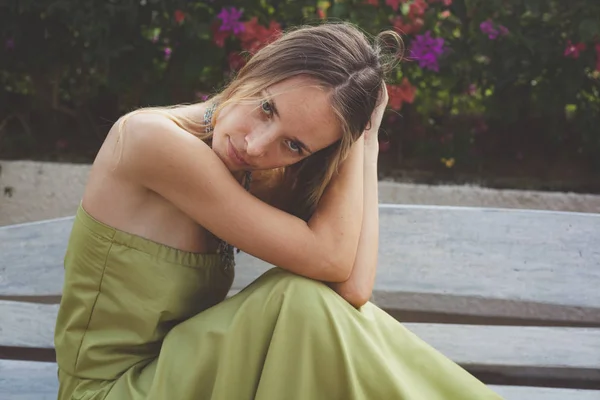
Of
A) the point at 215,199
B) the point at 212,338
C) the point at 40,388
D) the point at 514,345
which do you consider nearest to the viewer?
the point at 212,338

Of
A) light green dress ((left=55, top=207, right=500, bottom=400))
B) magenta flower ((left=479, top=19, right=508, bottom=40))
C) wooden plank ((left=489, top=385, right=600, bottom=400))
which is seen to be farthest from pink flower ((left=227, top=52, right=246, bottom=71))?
wooden plank ((left=489, top=385, right=600, bottom=400))

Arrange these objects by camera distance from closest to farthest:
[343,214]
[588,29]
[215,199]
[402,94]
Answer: [215,199] → [343,214] → [588,29] → [402,94]

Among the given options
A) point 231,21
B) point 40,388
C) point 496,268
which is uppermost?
point 231,21

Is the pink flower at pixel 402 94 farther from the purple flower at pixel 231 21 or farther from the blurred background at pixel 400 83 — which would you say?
the purple flower at pixel 231 21

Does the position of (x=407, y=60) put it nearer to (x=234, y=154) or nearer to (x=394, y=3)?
(x=394, y=3)

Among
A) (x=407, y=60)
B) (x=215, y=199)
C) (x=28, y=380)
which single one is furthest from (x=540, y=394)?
(x=28, y=380)

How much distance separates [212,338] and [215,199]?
0.29 meters

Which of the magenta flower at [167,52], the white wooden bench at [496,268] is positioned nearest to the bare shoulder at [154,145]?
the white wooden bench at [496,268]

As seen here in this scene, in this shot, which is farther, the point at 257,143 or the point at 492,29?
the point at 492,29

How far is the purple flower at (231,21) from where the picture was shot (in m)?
2.71

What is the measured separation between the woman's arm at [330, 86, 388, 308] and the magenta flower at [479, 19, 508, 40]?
2.94ft

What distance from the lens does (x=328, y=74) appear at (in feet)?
5.47

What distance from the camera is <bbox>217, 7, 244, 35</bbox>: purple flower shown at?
107 inches

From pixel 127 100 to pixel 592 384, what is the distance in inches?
73.4
